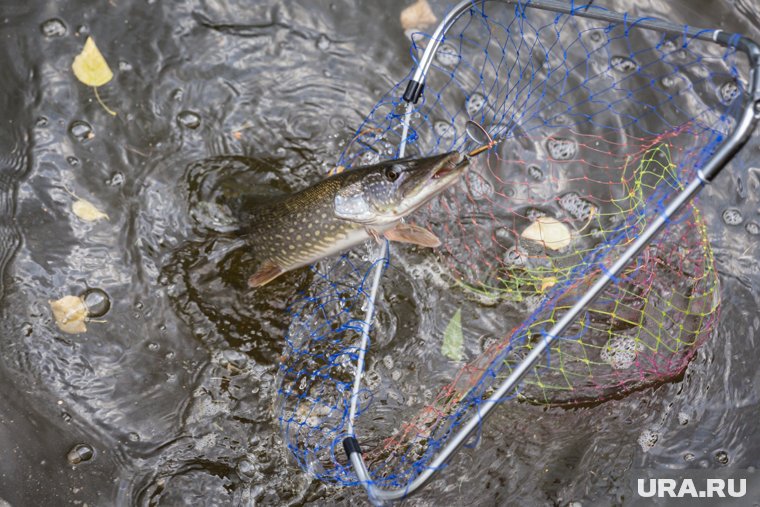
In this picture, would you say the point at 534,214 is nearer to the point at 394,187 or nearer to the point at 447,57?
the point at 447,57

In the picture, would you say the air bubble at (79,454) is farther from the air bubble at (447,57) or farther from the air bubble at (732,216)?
the air bubble at (732,216)

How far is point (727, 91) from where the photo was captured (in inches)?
155

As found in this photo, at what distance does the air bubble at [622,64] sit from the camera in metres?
4.01

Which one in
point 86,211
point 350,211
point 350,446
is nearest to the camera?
point 350,446

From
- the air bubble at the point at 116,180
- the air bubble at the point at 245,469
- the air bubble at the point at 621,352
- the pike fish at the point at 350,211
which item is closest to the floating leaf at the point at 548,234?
the air bubble at the point at 621,352

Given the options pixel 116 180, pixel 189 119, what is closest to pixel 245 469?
pixel 116 180

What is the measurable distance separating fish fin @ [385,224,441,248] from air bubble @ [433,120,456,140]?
1145mm

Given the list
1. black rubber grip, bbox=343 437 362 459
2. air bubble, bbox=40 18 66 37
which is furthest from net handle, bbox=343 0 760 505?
air bubble, bbox=40 18 66 37

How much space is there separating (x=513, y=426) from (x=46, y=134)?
2.93m

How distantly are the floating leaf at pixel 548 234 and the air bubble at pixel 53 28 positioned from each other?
9.32 feet

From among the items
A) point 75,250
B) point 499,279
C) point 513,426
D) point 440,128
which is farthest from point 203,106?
point 513,426

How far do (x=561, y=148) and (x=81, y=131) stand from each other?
9.09 feet

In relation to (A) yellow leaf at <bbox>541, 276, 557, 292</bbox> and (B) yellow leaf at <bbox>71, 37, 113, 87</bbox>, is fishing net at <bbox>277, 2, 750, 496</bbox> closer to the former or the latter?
(A) yellow leaf at <bbox>541, 276, 557, 292</bbox>

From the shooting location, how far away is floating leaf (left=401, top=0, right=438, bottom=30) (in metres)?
3.93
